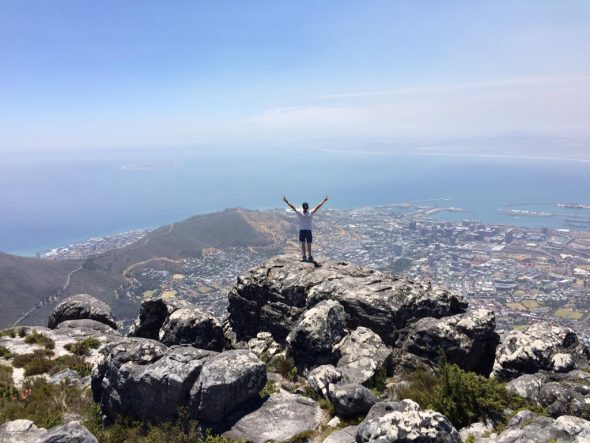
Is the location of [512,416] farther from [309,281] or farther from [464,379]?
[309,281]

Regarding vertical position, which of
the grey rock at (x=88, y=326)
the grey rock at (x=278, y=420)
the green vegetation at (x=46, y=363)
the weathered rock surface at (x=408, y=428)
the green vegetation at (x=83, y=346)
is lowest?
the grey rock at (x=88, y=326)

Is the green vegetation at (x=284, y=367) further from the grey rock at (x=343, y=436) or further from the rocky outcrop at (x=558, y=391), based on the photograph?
the rocky outcrop at (x=558, y=391)

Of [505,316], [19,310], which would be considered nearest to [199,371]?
[505,316]

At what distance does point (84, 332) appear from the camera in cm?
2170

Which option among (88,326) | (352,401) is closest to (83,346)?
(88,326)

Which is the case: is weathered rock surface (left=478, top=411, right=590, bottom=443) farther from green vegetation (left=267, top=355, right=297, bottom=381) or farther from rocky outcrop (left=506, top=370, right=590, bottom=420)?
green vegetation (left=267, top=355, right=297, bottom=381)

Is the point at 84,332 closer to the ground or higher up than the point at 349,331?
closer to the ground

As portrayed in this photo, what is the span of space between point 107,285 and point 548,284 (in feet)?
396

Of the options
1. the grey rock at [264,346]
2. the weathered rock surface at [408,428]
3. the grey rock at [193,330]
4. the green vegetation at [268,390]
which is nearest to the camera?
the weathered rock surface at [408,428]

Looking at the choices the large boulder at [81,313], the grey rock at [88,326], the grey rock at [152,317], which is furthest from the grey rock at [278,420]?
the large boulder at [81,313]

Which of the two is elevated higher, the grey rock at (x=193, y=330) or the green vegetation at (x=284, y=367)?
the grey rock at (x=193, y=330)

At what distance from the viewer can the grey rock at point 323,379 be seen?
11.0m

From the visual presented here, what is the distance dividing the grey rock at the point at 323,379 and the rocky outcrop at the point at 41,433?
6.17 meters

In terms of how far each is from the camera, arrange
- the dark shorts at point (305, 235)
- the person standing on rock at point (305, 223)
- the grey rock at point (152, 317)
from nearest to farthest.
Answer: the grey rock at point (152, 317)
the person standing on rock at point (305, 223)
the dark shorts at point (305, 235)
